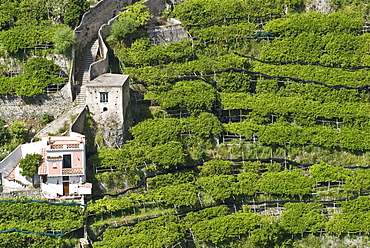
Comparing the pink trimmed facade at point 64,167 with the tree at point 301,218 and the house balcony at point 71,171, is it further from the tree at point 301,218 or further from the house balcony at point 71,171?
the tree at point 301,218

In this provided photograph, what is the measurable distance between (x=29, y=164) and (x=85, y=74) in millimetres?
7708

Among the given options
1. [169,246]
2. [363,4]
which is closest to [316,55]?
[363,4]

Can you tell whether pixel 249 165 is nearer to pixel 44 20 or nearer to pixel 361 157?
pixel 361 157

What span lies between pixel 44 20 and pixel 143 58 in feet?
21.8

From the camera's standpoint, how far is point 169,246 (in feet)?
150

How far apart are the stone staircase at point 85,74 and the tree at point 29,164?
16.2 feet

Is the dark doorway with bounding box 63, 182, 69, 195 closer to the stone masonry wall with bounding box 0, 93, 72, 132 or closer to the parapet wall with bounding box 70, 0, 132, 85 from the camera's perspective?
the stone masonry wall with bounding box 0, 93, 72, 132

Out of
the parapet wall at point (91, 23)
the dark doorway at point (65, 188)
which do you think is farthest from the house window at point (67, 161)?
the parapet wall at point (91, 23)

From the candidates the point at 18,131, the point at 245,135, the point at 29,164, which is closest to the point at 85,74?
the point at 18,131

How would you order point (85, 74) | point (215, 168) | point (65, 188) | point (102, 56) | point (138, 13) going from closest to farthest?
point (65, 188) → point (215, 168) → point (85, 74) → point (102, 56) → point (138, 13)

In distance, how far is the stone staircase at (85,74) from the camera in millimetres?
49156

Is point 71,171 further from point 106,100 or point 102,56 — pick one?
point 102,56

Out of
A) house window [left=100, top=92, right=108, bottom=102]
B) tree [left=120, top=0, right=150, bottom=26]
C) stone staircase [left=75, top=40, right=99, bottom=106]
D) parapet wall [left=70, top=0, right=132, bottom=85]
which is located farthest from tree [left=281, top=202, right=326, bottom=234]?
tree [left=120, top=0, right=150, bottom=26]

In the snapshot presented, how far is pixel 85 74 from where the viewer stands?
50.4 m
